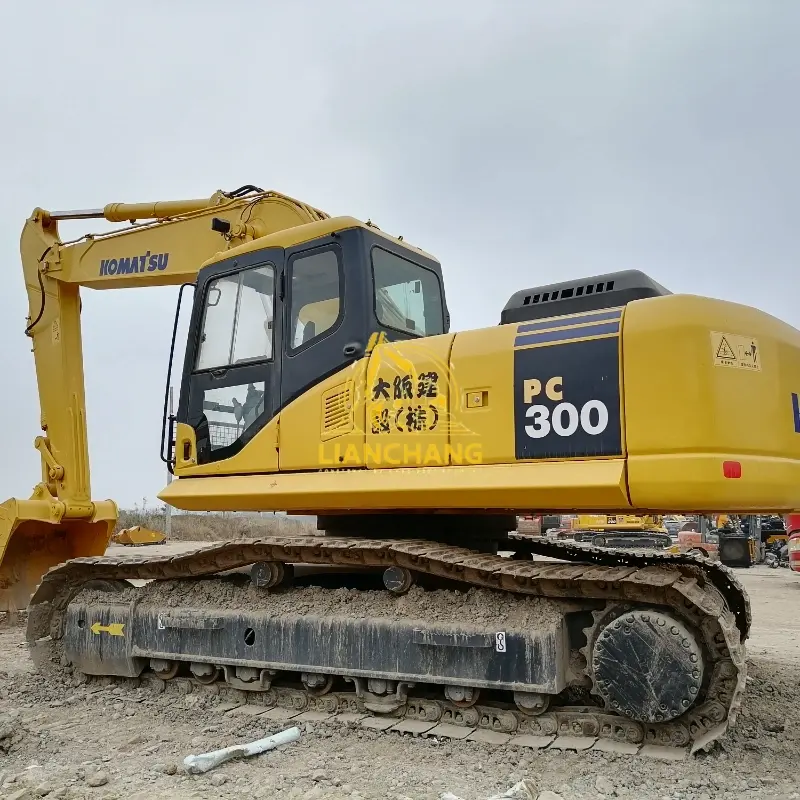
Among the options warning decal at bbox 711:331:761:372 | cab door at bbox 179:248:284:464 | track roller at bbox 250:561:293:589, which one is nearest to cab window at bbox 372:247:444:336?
cab door at bbox 179:248:284:464

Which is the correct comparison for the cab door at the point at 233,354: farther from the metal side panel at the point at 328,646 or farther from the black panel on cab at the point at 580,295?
the black panel on cab at the point at 580,295

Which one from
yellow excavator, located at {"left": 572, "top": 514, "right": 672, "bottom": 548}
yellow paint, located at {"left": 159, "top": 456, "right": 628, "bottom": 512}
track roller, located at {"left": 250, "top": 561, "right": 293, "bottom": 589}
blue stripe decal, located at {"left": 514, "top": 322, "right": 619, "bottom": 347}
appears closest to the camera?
yellow paint, located at {"left": 159, "top": 456, "right": 628, "bottom": 512}

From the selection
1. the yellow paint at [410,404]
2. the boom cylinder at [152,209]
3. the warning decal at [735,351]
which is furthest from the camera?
the boom cylinder at [152,209]

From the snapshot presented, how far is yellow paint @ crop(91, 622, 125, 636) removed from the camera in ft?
20.9

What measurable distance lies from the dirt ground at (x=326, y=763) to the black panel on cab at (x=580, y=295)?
270cm

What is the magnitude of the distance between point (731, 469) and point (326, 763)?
9.12 feet

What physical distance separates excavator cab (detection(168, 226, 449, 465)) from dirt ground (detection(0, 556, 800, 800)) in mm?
1991

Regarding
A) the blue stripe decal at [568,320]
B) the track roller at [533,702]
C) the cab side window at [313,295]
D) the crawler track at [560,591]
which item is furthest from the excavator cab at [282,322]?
the track roller at [533,702]

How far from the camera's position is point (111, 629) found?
6.41 metres

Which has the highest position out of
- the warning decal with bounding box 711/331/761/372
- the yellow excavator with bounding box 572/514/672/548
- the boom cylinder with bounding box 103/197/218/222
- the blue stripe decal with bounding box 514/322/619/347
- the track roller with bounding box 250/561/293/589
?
the boom cylinder with bounding box 103/197/218/222

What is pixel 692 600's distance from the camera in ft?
15.0

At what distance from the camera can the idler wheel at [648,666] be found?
4539mm

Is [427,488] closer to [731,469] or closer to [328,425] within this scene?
[328,425]

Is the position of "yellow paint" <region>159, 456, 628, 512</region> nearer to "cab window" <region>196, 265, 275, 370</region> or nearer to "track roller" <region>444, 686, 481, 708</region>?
"cab window" <region>196, 265, 275, 370</region>
